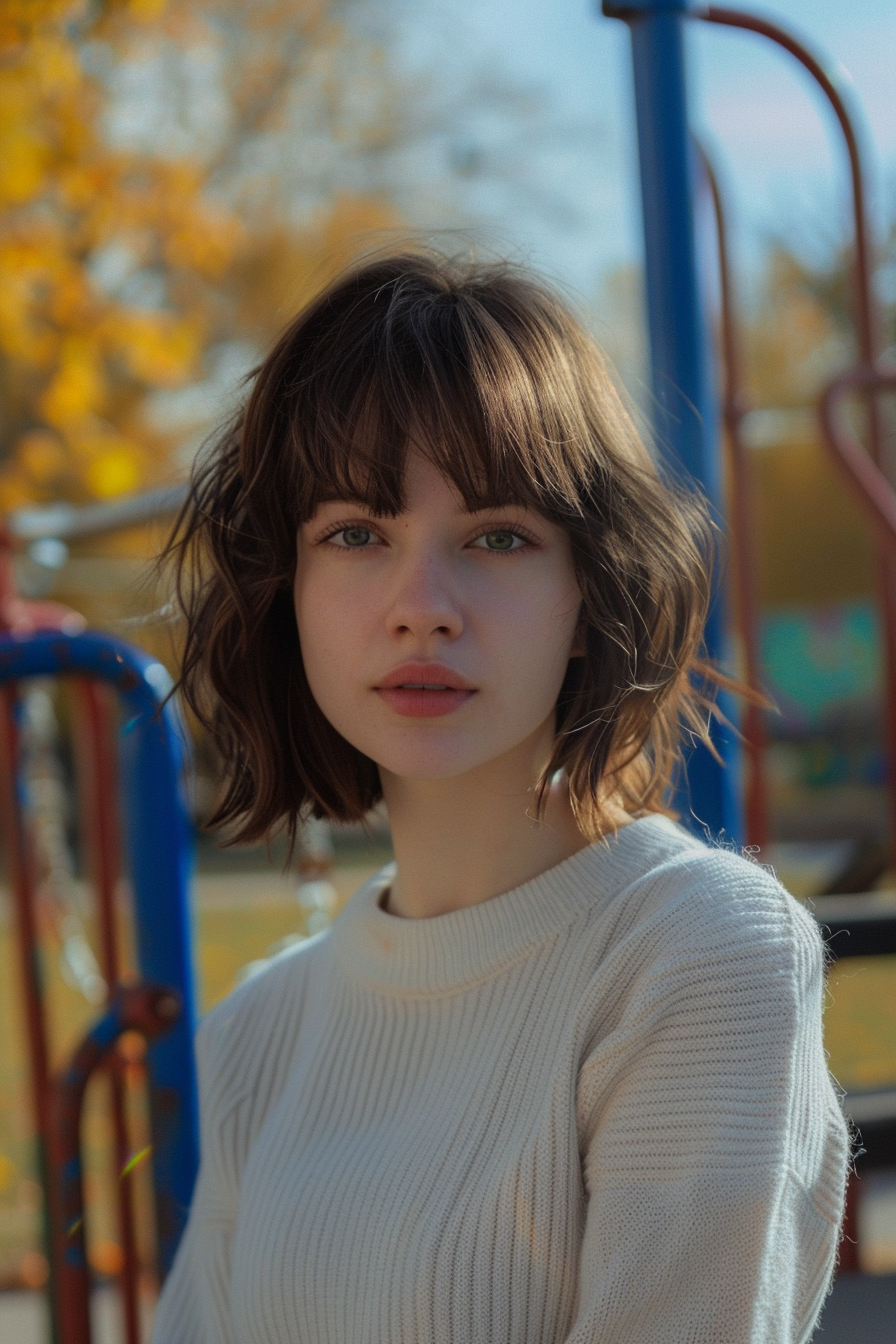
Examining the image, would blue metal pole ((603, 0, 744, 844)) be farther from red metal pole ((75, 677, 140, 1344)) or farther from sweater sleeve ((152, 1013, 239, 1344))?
red metal pole ((75, 677, 140, 1344))

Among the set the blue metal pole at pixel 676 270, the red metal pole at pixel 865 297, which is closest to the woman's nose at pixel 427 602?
the blue metal pole at pixel 676 270

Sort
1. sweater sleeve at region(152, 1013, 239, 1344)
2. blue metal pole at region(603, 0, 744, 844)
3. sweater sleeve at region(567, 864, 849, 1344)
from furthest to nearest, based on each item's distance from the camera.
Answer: blue metal pole at region(603, 0, 744, 844) → sweater sleeve at region(152, 1013, 239, 1344) → sweater sleeve at region(567, 864, 849, 1344)

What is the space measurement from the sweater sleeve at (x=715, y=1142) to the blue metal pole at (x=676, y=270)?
18.9 inches

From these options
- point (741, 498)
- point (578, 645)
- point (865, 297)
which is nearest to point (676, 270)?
point (578, 645)

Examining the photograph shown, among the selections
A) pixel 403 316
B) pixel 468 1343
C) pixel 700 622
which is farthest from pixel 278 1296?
pixel 403 316

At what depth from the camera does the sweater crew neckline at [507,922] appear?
44.9 inches

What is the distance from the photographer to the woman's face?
107 centimetres

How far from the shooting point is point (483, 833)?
120 centimetres

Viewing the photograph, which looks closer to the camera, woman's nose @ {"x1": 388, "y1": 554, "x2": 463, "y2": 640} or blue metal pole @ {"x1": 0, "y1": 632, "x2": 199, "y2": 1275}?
woman's nose @ {"x1": 388, "y1": 554, "x2": 463, "y2": 640}

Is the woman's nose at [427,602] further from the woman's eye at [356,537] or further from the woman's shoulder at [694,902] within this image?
the woman's shoulder at [694,902]

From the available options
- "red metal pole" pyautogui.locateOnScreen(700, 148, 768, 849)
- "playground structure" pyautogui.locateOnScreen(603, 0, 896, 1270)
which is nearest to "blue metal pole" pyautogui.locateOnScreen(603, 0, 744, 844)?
"playground structure" pyautogui.locateOnScreen(603, 0, 896, 1270)

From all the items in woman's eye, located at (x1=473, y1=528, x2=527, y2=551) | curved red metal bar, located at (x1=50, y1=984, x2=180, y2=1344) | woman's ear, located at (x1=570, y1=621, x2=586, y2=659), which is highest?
woman's eye, located at (x1=473, y1=528, x2=527, y2=551)

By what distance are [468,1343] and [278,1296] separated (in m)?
0.18

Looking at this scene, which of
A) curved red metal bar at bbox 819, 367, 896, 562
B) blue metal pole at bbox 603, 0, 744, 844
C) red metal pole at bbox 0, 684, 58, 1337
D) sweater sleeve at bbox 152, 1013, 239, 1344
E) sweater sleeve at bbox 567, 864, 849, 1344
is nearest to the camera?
sweater sleeve at bbox 567, 864, 849, 1344
